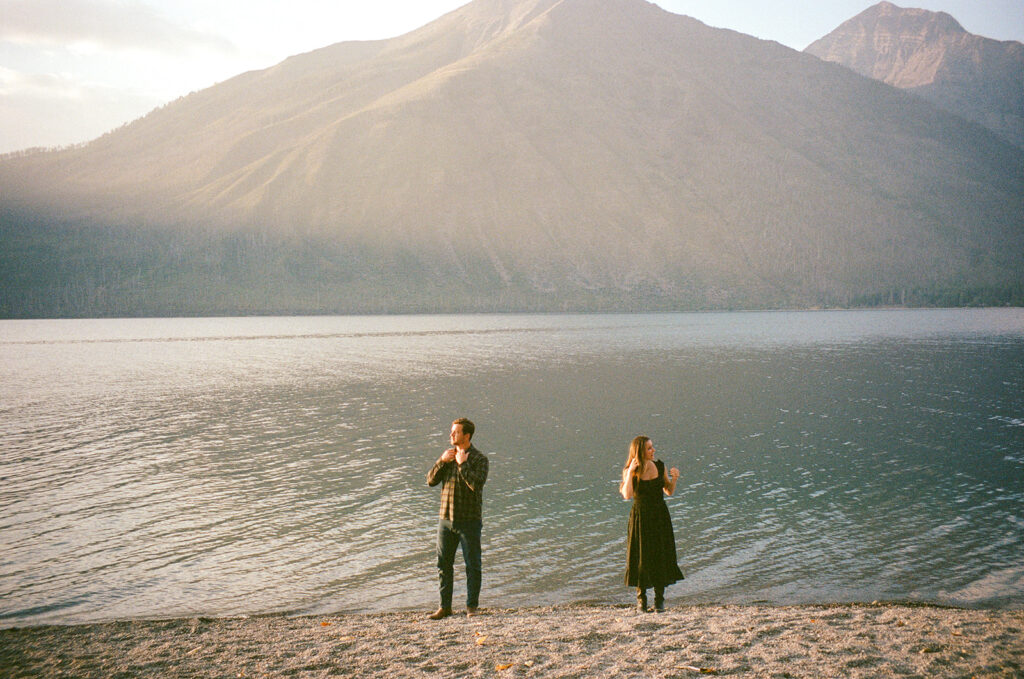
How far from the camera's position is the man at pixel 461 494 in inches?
536

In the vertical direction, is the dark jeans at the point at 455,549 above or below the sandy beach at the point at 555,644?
above

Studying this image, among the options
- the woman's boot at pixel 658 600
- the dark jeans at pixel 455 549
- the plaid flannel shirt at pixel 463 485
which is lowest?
the woman's boot at pixel 658 600

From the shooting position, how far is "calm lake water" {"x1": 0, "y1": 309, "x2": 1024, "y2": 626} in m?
17.7

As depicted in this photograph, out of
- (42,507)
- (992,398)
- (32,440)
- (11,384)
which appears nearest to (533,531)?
(42,507)

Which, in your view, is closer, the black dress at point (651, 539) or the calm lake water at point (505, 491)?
the black dress at point (651, 539)

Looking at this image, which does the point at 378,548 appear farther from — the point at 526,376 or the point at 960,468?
the point at 526,376

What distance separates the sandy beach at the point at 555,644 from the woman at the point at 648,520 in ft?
2.73

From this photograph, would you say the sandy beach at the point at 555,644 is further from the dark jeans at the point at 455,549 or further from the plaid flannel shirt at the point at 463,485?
the plaid flannel shirt at the point at 463,485

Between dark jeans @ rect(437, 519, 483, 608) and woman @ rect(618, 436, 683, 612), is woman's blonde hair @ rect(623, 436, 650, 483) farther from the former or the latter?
dark jeans @ rect(437, 519, 483, 608)

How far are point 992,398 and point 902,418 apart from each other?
45.5 ft

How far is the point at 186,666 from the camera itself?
41.2ft

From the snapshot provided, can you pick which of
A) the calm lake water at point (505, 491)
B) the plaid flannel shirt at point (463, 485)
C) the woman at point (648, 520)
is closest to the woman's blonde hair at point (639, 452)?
the woman at point (648, 520)

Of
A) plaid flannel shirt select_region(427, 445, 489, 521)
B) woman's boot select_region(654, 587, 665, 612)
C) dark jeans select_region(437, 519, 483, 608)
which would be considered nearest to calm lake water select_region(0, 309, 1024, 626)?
woman's boot select_region(654, 587, 665, 612)

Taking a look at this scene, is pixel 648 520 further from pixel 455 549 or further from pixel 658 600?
pixel 455 549
